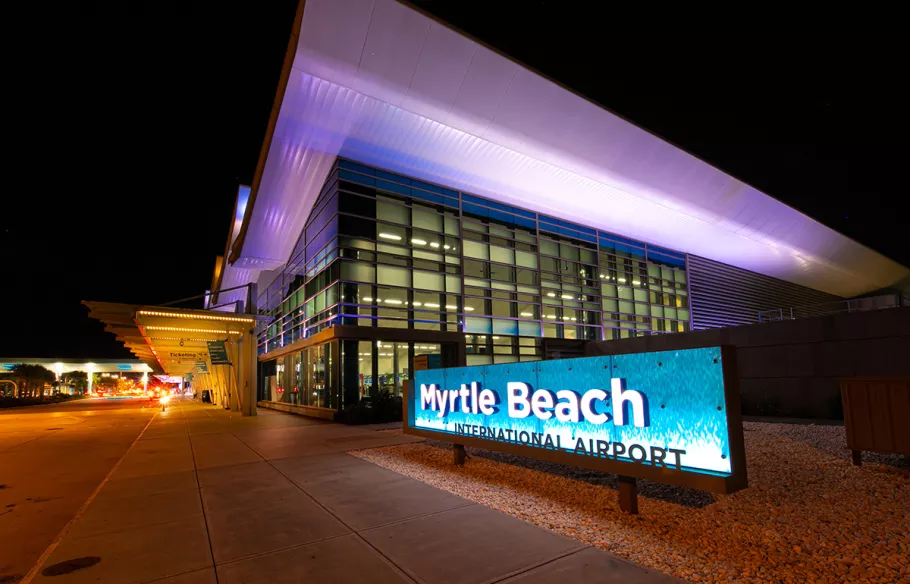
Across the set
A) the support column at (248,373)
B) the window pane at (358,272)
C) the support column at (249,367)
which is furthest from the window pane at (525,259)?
the support column at (248,373)

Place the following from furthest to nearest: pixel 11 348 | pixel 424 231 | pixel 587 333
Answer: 1. pixel 11 348
2. pixel 587 333
3. pixel 424 231

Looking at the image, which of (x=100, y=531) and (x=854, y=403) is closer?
(x=100, y=531)

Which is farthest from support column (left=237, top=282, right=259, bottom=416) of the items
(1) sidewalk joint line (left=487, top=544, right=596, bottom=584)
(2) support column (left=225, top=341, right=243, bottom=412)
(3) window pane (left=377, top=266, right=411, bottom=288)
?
(1) sidewalk joint line (left=487, top=544, right=596, bottom=584)

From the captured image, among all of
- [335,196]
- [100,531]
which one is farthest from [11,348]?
[100,531]

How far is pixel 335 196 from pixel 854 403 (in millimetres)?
17665

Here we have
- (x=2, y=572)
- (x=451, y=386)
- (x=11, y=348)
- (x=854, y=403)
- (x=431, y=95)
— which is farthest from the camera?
(x=11, y=348)

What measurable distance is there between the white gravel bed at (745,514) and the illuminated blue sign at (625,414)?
1.93ft

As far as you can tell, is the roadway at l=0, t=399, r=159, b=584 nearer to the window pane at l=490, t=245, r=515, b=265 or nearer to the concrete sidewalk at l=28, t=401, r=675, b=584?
the concrete sidewalk at l=28, t=401, r=675, b=584

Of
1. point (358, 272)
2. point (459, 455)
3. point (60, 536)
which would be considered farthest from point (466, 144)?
point (60, 536)

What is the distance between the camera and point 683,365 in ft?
15.5

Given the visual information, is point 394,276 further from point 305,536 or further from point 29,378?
point 29,378

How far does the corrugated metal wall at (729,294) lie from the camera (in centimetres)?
3170

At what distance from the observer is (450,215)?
22.3m

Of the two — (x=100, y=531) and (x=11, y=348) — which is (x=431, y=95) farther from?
(x=11, y=348)
